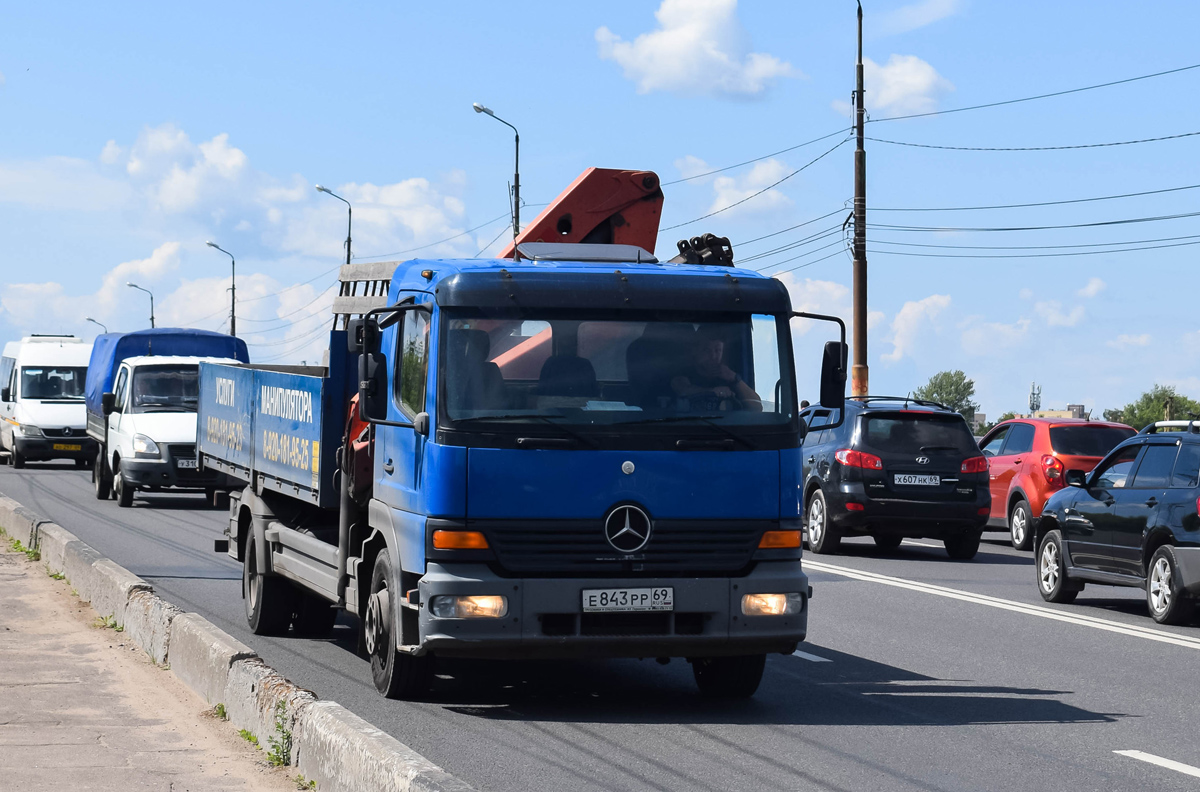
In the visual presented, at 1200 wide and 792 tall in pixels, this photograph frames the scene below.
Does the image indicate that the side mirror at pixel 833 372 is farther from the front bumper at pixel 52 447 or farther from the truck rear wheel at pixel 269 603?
the front bumper at pixel 52 447

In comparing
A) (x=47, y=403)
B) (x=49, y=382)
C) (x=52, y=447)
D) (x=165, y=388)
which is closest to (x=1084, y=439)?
(x=165, y=388)

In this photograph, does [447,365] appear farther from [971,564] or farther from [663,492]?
[971,564]

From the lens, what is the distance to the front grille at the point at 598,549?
25.7 feet

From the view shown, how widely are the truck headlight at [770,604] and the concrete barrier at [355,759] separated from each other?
7.79 ft

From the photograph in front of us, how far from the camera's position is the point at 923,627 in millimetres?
12211

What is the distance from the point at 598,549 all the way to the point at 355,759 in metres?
2.33

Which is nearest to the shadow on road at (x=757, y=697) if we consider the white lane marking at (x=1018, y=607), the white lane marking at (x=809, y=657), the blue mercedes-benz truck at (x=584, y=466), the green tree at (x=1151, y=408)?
the white lane marking at (x=809, y=657)

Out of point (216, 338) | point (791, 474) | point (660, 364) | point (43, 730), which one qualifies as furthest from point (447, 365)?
point (216, 338)

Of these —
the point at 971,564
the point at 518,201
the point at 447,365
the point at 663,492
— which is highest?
the point at 518,201

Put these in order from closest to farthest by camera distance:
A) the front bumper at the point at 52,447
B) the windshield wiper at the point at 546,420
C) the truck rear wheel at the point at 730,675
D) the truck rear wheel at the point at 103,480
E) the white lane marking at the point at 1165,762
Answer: the white lane marking at the point at 1165,762 < the windshield wiper at the point at 546,420 < the truck rear wheel at the point at 730,675 < the truck rear wheel at the point at 103,480 < the front bumper at the point at 52,447

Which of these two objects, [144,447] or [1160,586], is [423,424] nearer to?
[1160,586]

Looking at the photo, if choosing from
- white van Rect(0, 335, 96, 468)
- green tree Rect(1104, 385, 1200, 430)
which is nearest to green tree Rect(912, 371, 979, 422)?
green tree Rect(1104, 385, 1200, 430)

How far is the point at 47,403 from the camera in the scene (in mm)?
36031

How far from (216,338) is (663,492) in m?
20.9
